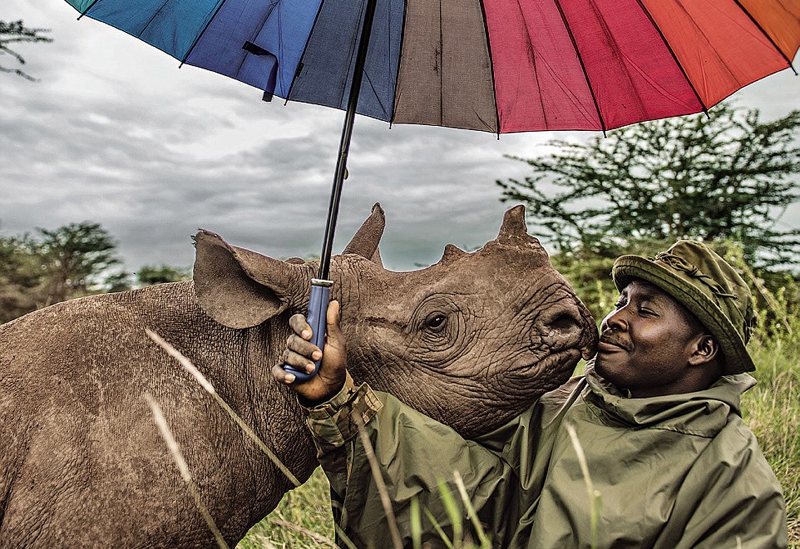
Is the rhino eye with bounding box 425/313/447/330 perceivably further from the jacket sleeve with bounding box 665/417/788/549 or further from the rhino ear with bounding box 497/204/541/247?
the jacket sleeve with bounding box 665/417/788/549

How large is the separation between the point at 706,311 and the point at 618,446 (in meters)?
0.68

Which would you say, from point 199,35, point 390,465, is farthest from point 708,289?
point 199,35

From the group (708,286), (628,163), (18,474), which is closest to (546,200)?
(628,163)

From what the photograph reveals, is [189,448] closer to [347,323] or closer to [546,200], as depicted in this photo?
[347,323]

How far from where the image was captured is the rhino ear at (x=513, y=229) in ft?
9.94

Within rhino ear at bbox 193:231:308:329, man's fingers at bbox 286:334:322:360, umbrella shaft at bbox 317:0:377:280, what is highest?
umbrella shaft at bbox 317:0:377:280

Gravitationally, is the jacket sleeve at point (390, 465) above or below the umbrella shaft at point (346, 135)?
below

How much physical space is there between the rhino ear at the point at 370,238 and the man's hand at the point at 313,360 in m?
0.92

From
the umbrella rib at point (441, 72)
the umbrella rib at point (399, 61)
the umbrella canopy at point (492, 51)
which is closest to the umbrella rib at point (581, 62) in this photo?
the umbrella canopy at point (492, 51)

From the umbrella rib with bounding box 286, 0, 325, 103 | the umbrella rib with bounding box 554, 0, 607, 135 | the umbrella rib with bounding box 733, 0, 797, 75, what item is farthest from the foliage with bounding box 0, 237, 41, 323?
the umbrella rib with bounding box 733, 0, 797, 75

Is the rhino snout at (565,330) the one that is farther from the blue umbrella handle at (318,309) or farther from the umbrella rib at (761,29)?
the umbrella rib at (761,29)

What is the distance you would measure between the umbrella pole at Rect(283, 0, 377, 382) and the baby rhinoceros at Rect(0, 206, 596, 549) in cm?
19

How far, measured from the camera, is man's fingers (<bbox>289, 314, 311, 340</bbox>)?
2688mm

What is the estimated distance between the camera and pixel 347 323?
3.10 metres
